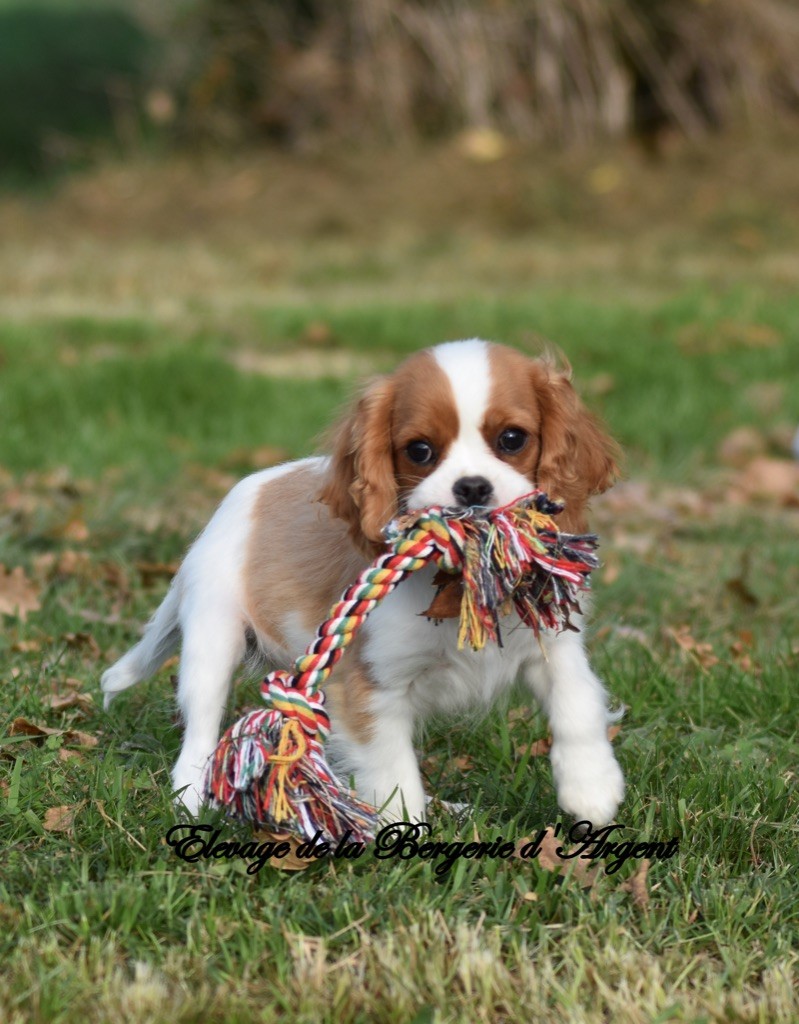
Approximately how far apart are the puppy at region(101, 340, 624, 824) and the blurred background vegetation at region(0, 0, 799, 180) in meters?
11.4

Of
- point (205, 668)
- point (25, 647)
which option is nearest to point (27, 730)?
point (205, 668)

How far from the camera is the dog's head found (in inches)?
123

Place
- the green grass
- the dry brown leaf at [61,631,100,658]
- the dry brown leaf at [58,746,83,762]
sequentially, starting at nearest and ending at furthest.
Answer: the green grass < the dry brown leaf at [58,746,83,762] < the dry brown leaf at [61,631,100,658]

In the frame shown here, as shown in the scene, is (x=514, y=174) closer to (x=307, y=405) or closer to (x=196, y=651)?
(x=307, y=405)

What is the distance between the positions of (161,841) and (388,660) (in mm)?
609

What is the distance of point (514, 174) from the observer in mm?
13922

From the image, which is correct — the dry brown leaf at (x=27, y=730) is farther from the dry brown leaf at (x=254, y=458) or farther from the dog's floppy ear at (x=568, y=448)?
the dry brown leaf at (x=254, y=458)

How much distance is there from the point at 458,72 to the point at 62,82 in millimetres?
7069

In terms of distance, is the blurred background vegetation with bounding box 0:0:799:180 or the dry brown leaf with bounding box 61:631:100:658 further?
the blurred background vegetation with bounding box 0:0:799:180

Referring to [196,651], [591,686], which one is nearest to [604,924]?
[591,686]

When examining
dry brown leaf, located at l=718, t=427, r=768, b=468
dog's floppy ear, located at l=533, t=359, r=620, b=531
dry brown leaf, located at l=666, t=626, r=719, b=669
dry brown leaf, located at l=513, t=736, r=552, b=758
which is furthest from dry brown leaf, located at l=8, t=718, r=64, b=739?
dry brown leaf, located at l=718, t=427, r=768, b=468

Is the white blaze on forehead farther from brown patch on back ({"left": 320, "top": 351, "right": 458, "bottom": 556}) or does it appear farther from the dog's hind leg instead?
the dog's hind leg

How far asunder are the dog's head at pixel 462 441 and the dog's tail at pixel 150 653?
718 millimetres

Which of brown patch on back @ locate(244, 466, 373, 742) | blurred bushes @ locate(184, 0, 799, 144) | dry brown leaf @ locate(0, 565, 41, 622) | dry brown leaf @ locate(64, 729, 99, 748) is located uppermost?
blurred bushes @ locate(184, 0, 799, 144)
